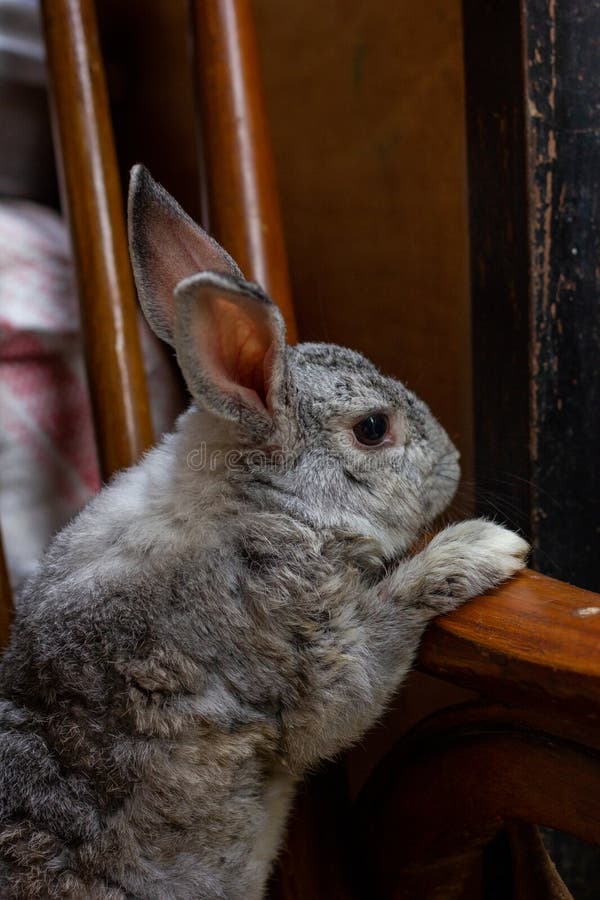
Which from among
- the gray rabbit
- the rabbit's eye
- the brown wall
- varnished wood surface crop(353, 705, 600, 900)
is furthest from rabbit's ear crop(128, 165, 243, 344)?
the brown wall

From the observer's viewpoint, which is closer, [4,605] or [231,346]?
[231,346]

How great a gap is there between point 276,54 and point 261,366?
1.01 metres

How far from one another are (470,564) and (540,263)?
0.47 m

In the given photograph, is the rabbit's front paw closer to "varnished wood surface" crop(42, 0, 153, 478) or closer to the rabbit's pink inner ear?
the rabbit's pink inner ear

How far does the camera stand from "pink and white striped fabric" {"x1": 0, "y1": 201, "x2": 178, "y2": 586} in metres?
1.43

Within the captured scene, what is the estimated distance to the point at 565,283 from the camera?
111 cm

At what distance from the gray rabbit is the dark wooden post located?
336 millimetres

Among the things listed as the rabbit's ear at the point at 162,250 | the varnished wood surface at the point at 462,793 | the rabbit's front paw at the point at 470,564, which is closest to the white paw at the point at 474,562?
the rabbit's front paw at the point at 470,564

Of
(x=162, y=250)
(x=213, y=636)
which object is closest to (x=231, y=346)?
(x=162, y=250)

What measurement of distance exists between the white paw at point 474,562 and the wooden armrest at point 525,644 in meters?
0.01

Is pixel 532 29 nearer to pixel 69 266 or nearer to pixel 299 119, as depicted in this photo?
pixel 299 119

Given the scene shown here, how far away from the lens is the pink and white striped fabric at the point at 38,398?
4.69 feet

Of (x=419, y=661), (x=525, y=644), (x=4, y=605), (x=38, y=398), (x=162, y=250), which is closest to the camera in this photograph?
(x=525, y=644)

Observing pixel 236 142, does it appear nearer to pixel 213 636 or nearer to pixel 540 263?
pixel 540 263
